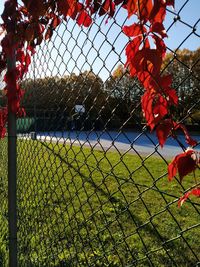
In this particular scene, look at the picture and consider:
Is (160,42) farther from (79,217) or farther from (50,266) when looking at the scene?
(79,217)

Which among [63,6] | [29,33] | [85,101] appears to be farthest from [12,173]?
[63,6]

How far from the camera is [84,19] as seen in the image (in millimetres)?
1849

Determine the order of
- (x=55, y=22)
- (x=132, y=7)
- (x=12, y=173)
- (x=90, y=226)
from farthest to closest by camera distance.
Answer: (x=90, y=226) → (x=12, y=173) → (x=55, y=22) → (x=132, y=7)

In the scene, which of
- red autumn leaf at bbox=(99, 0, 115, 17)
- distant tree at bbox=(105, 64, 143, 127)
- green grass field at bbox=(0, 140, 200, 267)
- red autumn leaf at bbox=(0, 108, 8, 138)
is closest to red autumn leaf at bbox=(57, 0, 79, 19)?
red autumn leaf at bbox=(99, 0, 115, 17)

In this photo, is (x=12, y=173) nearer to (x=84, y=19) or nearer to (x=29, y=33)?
(x=29, y=33)

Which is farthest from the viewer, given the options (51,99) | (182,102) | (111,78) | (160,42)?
(51,99)

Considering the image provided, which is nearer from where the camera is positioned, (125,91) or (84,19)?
(125,91)

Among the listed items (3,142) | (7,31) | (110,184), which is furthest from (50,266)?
(110,184)

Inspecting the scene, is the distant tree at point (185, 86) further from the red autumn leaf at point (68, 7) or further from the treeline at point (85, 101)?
the red autumn leaf at point (68, 7)

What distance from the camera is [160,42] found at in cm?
112

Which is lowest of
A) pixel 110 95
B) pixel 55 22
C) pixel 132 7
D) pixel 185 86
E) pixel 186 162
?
pixel 186 162

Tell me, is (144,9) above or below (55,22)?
below

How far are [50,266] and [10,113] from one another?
123 cm

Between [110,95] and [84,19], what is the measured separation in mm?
408
